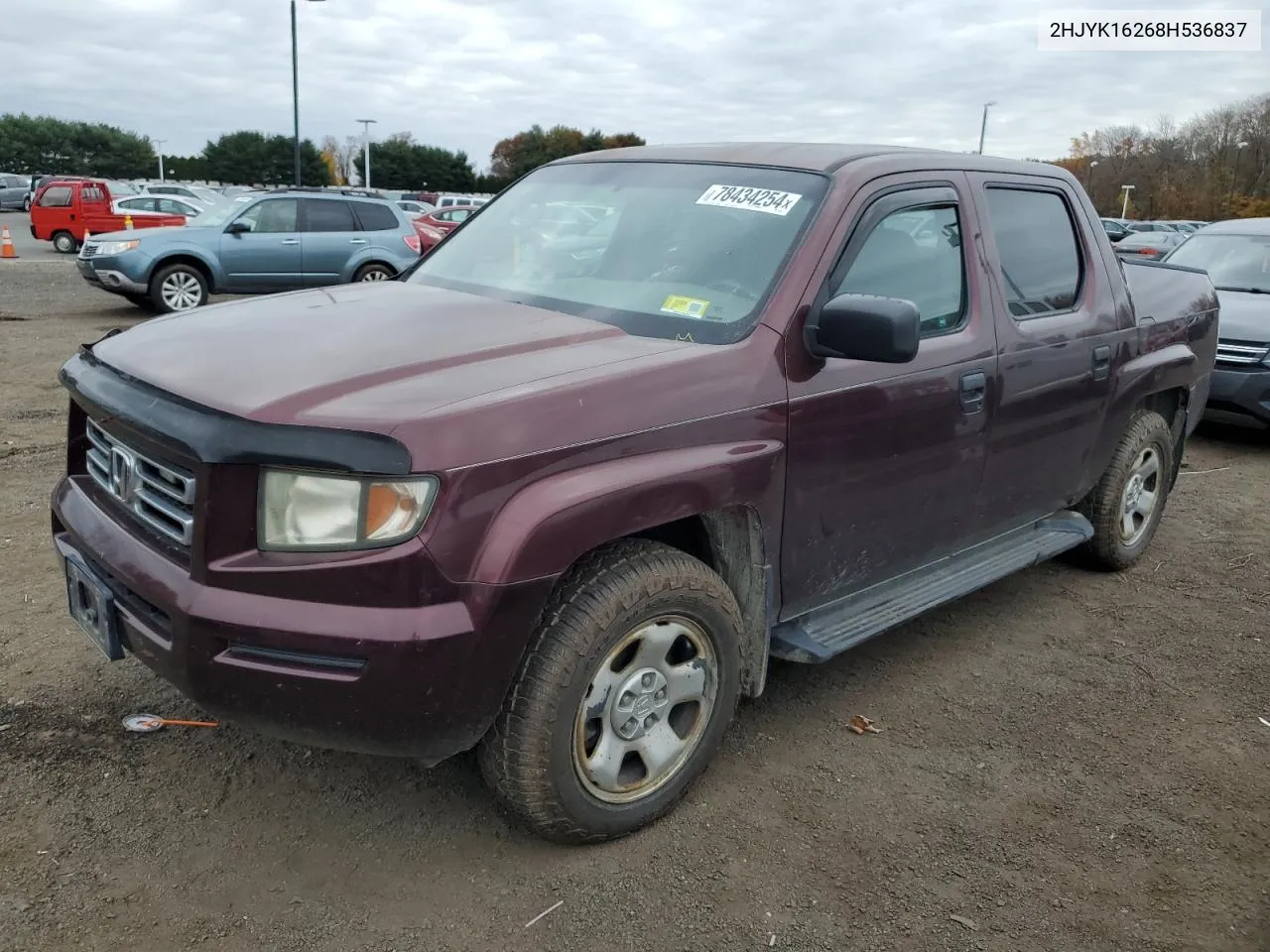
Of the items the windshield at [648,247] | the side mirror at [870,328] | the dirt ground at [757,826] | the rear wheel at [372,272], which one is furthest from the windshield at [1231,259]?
the rear wheel at [372,272]

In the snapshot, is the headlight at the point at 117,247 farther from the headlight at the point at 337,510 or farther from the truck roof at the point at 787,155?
the headlight at the point at 337,510

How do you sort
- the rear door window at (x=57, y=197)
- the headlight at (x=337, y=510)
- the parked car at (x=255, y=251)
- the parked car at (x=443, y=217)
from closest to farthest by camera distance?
1. the headlight at (x=337, y=510)
2. the parked car at (x=255, y=251)
3. the parked car at (x=443, y=217)
4. the rear door window at (x=57, y=197)

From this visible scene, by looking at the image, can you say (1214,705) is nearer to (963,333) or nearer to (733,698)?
(963,333)

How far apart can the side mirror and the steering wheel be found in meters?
0.23

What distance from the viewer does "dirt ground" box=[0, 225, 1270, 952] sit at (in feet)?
7.94

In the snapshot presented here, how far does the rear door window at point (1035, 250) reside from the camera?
149 inches

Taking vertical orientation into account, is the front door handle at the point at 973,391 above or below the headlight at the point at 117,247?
below

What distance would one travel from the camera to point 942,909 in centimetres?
252

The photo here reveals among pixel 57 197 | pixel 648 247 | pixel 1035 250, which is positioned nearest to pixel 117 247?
pixel 648 247

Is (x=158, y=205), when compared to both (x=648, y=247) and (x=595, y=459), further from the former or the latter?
(x=595, y=459)

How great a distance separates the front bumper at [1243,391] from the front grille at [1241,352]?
0.19ft

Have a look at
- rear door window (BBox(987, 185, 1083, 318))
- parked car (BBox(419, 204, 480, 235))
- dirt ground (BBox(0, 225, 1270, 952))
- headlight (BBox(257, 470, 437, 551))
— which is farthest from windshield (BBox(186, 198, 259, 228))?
headlight (BBox(257, 470, 437, 551))

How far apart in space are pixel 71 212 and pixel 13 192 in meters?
23.3

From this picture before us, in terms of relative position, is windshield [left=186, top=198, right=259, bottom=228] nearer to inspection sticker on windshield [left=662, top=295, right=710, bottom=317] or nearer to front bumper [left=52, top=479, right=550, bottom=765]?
inspection sticker on windshield [left=662, top=295, right=710, bottom=317]
